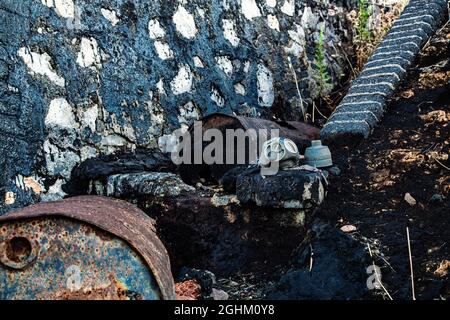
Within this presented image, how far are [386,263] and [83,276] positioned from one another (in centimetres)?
131

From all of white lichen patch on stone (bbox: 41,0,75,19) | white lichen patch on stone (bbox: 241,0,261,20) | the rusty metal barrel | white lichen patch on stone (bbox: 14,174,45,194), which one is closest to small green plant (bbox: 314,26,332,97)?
white lichen patch on stone (bbox: 241,0,261,20)

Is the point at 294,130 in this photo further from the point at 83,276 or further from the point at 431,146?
the point at 83,276

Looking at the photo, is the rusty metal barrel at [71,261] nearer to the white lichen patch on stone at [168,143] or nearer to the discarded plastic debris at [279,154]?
the discarded plastic debris at [279,154]

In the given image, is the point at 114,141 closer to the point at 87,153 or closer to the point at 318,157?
the point at 87,153

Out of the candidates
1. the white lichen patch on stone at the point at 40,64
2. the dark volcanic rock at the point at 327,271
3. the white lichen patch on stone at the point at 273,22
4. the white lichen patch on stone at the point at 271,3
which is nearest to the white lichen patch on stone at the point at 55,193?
the white lichen patch on stone at the point at 40,64

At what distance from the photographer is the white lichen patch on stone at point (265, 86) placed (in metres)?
4.35

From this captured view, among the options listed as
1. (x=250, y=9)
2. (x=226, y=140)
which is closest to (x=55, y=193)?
(x=226, y=140)

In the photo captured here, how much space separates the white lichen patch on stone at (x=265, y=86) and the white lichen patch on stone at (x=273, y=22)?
1.38 feet

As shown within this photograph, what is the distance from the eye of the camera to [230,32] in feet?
14.0

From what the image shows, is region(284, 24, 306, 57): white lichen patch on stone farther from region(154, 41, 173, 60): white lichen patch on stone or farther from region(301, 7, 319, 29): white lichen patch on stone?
region(154, 41, 173, 60): white lichen patch on stone

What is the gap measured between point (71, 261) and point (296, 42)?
134 inches

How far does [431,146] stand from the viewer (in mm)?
3297

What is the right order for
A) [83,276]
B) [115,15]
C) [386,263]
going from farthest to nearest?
[115,15] → [386,263] → [83,276]

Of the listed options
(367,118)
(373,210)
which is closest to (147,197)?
(373,210)
